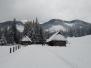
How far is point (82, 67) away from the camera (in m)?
9.04

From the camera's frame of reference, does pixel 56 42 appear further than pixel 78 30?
No

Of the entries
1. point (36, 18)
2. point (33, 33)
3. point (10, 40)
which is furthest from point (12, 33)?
point (36, 18)

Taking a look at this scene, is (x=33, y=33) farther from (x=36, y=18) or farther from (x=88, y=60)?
(x=88, y=60)

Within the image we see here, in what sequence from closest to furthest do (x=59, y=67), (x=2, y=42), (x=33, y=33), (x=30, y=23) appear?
(x=59, y=67), (x=2, y=42), (x=33, y=33), (x=30, y=23)

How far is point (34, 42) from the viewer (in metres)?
87.6

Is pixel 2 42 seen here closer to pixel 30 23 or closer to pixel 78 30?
pixel 30 23

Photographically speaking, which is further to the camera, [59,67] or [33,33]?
[33,33]

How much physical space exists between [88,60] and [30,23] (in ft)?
335

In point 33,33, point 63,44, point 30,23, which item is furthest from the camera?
point 30,23

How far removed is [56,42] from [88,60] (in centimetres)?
4845

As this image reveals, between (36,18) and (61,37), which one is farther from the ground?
(36,18)

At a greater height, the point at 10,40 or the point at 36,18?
the point at 36,18

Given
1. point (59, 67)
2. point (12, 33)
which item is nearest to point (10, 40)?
point (12, 33)

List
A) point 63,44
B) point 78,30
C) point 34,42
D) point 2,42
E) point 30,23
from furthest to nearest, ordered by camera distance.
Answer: point 78,30 < point 30,23 < point 34,42 < point 2,42 < point 63,44
